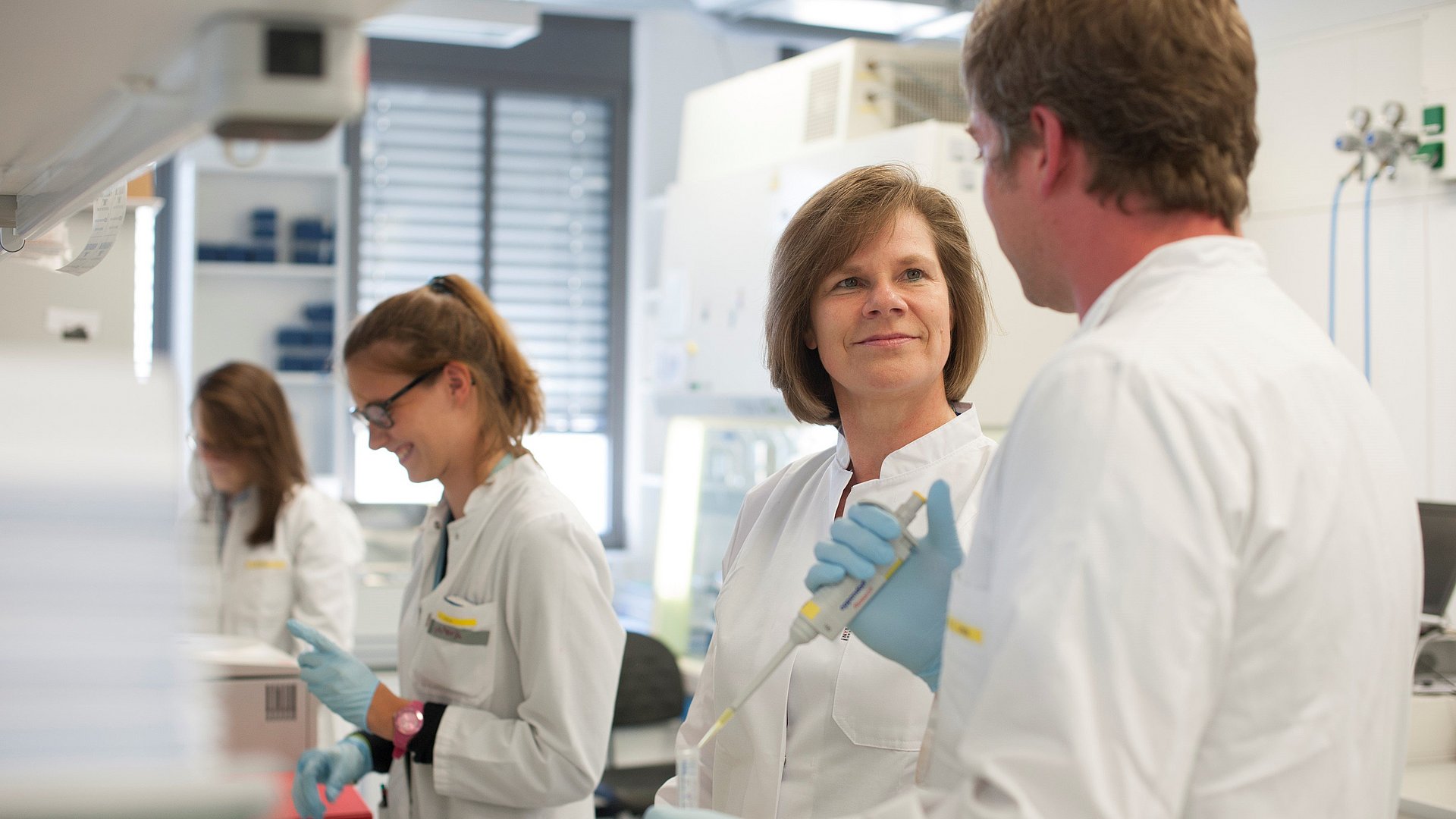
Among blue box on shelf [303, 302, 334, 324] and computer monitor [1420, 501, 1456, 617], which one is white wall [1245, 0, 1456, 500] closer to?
computer monitor [1420, 501, 1456, 617]

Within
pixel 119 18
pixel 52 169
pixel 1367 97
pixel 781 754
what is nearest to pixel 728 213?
pixel 1367 97

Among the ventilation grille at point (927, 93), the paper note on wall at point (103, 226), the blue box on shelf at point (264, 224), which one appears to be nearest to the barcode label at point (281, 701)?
the paper note on wall at point (103, 226)

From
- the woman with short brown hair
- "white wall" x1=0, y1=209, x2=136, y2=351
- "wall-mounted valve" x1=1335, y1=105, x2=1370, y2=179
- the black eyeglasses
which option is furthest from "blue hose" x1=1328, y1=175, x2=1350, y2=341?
"white wall" x1=0, y1=209, x2=136, y2=351

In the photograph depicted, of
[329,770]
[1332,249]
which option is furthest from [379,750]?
[1332,249]

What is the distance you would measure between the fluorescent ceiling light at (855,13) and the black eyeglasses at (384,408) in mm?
2414

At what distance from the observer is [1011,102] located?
2.98 feet

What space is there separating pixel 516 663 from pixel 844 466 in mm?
579

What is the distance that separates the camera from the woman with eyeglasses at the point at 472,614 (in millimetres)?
1708

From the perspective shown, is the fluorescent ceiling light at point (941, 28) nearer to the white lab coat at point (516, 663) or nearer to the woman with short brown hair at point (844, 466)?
the woman with short brown hair at point (844, 466)

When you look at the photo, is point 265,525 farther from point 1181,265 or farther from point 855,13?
point 1181,265

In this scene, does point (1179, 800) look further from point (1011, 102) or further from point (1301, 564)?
point (1011, 102)

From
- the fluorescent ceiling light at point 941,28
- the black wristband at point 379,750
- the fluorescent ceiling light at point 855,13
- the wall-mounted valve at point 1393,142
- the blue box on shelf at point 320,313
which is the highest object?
the fluorescent ceiling light at point 855,13

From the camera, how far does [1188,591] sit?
2.42ft

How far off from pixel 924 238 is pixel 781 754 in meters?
0.65
